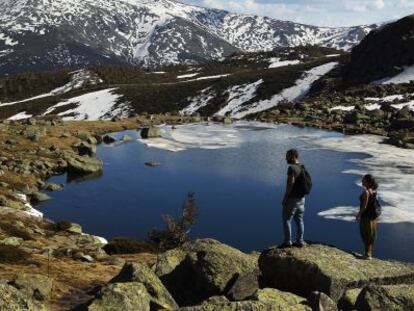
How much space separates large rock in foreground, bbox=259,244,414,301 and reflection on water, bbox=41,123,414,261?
11633mm

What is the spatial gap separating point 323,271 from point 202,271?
3.07 meters

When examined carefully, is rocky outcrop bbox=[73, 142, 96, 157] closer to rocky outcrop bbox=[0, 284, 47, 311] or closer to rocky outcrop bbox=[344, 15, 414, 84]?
rocky outcrop bbox=[0, 284, 47, 311]

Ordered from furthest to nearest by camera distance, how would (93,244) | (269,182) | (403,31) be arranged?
1. (403,31)
2. (269,182)
3. (93,244)

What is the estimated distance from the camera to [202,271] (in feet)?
45.7

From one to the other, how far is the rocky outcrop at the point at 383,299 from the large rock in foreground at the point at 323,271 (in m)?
1.34

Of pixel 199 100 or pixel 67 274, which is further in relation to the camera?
pixel 199 100

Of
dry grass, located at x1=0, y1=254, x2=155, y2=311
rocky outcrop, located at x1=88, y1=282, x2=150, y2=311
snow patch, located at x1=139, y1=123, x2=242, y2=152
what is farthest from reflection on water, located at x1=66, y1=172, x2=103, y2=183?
rocky outcrop, located at x1=88, y1=282, x2=150, y2=311

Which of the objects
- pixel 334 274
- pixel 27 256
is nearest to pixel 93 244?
pixel 27 256

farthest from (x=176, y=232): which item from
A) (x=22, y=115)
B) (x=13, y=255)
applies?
(x=22, y=115)

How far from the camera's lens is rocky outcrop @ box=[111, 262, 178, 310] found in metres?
12.3

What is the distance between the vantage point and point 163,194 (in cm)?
3809

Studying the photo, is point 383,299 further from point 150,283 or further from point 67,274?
point 67,274

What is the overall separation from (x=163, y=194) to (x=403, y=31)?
97908 millimetres

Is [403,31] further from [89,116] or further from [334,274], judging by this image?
[334,274]
